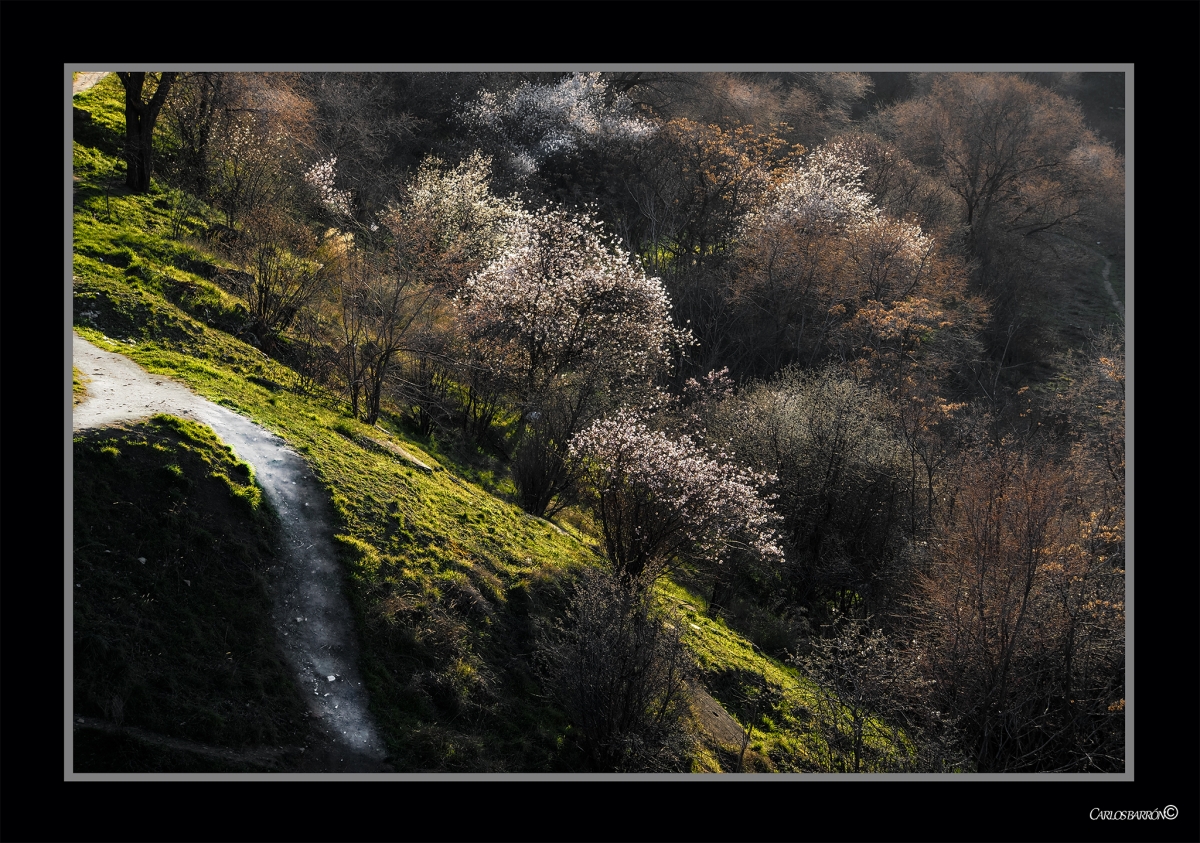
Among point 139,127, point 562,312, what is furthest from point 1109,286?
point 139,127

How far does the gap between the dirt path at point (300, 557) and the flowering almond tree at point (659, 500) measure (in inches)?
182

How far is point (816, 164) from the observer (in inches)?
1312

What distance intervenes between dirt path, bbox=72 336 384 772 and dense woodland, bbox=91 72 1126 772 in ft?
7.82

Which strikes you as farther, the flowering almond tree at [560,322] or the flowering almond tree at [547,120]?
the flowering almond tree at [547,120]

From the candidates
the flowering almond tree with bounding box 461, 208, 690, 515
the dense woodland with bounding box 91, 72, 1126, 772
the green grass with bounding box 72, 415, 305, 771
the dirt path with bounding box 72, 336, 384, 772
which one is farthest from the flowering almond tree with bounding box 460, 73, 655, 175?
the green grass with bounding box 72, 415, 305, 771

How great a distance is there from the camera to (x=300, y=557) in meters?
8.88

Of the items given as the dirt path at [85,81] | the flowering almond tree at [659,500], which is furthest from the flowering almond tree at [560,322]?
the dirt path at [85,81]

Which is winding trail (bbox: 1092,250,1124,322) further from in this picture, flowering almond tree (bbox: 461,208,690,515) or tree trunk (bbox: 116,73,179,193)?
tree trunk (bbox: 116,73,179,193)

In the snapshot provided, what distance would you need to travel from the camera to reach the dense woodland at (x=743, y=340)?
11742 millimetres

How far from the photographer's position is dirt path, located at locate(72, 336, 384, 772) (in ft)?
24.6

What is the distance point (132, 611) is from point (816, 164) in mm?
31779

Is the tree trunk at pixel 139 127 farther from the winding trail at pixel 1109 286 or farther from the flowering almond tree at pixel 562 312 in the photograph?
the winding trail at pixel 1109 286
